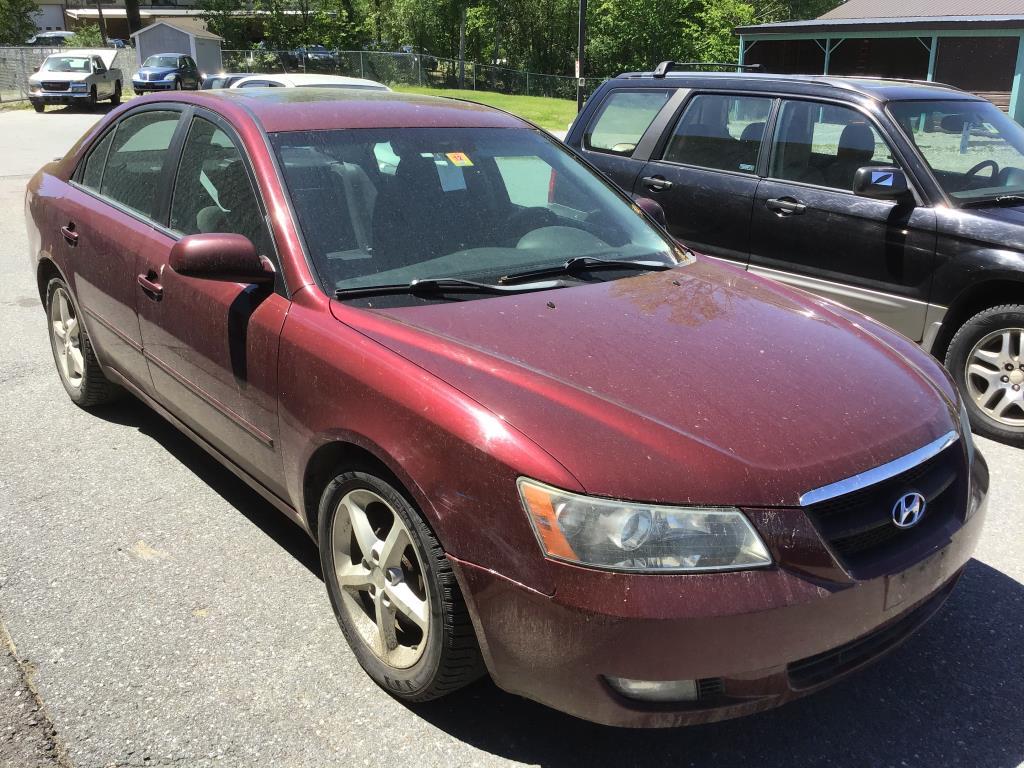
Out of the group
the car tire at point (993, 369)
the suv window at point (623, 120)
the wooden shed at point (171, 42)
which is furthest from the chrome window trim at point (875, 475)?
the wooden shed at point (171, 42)

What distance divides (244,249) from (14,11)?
6360cm

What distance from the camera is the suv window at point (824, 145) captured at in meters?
5.38

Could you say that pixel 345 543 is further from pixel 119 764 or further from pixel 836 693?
pixel 836 693

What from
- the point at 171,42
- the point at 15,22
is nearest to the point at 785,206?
the point at 171,42

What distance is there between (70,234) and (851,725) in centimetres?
396

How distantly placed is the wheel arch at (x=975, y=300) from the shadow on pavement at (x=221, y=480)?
11.6ft

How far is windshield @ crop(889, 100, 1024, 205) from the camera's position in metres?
5.17

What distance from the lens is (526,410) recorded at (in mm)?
2312

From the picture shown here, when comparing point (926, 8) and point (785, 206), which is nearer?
point (785, 206)

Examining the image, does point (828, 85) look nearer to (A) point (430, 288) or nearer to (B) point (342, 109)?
(B) point (342, 109)

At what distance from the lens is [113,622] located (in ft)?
10.1

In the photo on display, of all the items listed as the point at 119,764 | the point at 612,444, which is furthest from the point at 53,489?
the point at 612,444

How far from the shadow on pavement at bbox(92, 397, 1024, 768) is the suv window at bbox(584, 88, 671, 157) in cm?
445

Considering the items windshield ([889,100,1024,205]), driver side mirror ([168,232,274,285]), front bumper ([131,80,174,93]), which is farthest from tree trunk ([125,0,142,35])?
driver side mirror ([168,232,274,285])
